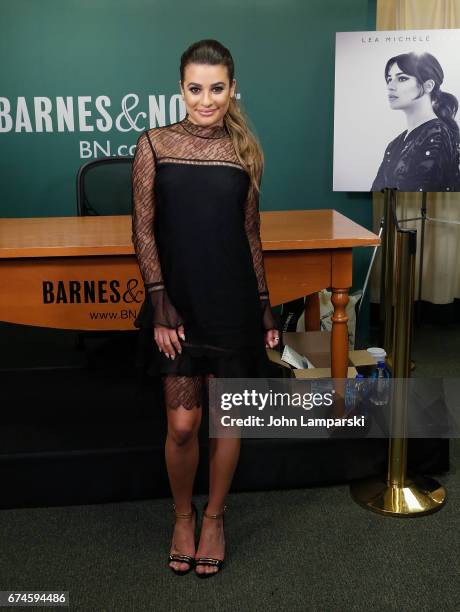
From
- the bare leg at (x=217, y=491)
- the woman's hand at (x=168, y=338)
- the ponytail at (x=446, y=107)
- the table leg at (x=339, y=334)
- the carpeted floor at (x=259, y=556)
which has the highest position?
the ponytail at (x=446, y=107)

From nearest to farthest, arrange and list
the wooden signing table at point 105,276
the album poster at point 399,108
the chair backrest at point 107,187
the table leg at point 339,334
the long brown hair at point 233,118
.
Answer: the long brown hair at point 233,118 → the wooden signing table at point 105,276 → the table leg at point 339,334 → the chair backrest at point 107,187 → the album poster at point 399,108

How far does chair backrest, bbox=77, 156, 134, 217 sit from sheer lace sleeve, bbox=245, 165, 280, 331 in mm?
1523

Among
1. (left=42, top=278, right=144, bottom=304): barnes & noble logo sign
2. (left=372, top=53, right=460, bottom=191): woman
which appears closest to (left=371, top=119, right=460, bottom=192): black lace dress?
(left=372, top=53, right=460, bottom=191): woman

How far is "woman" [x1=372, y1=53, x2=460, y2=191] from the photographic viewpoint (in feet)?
12.1

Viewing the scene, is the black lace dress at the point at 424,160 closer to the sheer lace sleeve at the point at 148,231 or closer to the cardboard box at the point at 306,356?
the cardboard box at the point at 306,356

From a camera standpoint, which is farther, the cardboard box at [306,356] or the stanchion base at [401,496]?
the cardboard box at [306,356]

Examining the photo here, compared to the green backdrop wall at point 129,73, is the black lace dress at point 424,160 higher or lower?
lower

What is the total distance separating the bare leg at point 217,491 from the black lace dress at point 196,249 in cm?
14

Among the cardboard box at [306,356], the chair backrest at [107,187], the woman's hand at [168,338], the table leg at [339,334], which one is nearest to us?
the woman's hand at [168,338]

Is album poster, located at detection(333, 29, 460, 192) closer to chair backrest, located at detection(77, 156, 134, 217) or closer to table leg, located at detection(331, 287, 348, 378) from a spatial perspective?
chair backrest, located at detection(77, 156, 134, 217)

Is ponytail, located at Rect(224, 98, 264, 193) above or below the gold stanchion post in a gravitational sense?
above

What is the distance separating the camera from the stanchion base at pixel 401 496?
2.04 m

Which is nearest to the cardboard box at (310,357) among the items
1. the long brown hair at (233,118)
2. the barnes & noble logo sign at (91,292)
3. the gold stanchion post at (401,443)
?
the gold stanchion post at (401,443)

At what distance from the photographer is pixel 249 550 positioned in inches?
74.0
